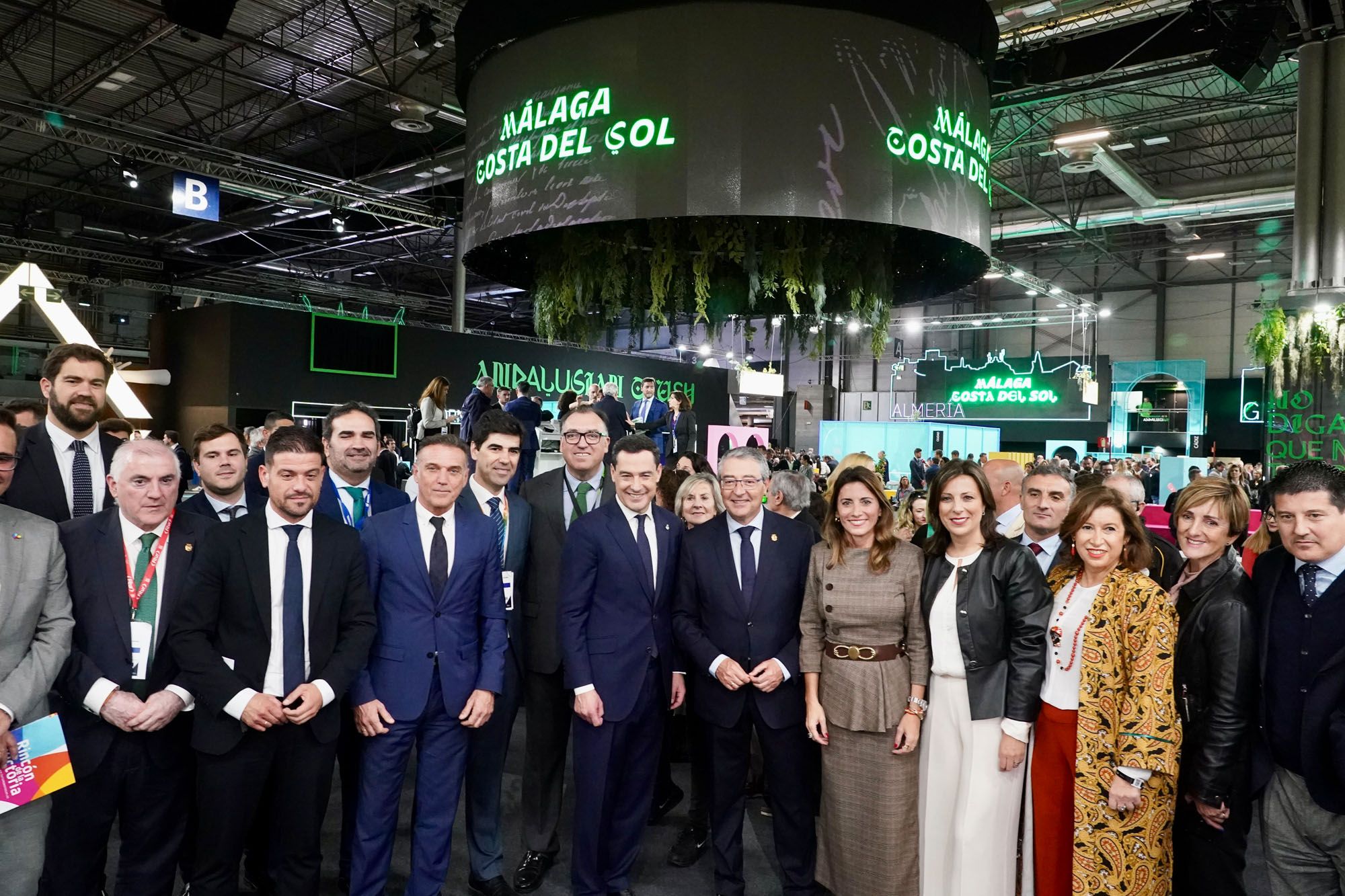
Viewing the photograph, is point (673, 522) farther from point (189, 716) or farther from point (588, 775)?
point (189, 716)

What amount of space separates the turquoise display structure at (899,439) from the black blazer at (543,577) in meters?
16.1

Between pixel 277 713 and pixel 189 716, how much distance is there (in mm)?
419

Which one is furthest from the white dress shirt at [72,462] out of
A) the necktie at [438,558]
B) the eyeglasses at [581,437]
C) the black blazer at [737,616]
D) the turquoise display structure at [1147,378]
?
the turquoise display structure at [1147,378]

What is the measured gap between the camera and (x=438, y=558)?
108 inches

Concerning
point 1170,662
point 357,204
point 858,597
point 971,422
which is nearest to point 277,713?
point 858,597

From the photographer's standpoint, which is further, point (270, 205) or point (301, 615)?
point (270, 205)

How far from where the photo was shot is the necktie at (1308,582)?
2.25 meters

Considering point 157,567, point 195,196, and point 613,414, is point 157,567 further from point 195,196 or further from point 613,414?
point 195,196

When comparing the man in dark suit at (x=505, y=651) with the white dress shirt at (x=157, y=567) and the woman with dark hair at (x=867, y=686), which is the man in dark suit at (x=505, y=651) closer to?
the white dress shirt at (x=157, y=567)

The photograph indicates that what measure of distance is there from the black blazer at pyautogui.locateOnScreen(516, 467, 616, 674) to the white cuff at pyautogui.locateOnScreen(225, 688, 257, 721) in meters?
1.02

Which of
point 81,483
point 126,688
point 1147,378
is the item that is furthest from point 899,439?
point 126,688

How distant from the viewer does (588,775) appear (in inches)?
112

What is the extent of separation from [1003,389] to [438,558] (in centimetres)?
2097

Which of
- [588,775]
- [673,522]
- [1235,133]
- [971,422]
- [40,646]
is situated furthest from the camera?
[971,422]
